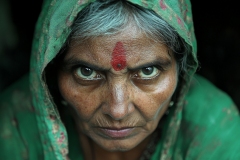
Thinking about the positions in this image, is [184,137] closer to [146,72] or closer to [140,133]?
[140,133]

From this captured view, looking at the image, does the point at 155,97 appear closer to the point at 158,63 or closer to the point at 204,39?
the point at 158,63

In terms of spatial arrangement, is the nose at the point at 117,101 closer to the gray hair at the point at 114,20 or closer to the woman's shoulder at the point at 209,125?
the gray hair at the point at 114,20

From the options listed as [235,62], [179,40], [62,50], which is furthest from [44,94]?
[235,62]

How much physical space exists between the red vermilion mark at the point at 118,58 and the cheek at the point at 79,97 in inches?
5.4

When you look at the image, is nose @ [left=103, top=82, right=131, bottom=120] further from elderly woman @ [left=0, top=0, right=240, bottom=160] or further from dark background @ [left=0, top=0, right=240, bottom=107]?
dark background @ [left=0, top=0, right=240, bottom=107]

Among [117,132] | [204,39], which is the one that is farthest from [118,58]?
[204,39]

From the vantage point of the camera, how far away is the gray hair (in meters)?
1.68

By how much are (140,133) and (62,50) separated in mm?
403

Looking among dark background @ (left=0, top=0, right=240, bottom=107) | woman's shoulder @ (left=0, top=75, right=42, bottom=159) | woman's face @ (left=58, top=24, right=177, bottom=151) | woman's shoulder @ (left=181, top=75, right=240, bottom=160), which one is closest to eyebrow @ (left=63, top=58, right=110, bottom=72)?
Result: woman's face @ (left=58, top=24, right=177, bottom=151)

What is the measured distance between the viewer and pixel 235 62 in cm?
274

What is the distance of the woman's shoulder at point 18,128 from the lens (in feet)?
7.20

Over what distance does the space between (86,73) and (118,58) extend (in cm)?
15

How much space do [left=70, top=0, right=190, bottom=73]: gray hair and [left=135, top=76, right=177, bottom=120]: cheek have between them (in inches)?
7.1

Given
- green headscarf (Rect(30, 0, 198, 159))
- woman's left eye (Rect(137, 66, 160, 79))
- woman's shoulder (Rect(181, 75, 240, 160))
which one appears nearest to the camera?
green headscarf (Rect(30, 0, 198, 159))
